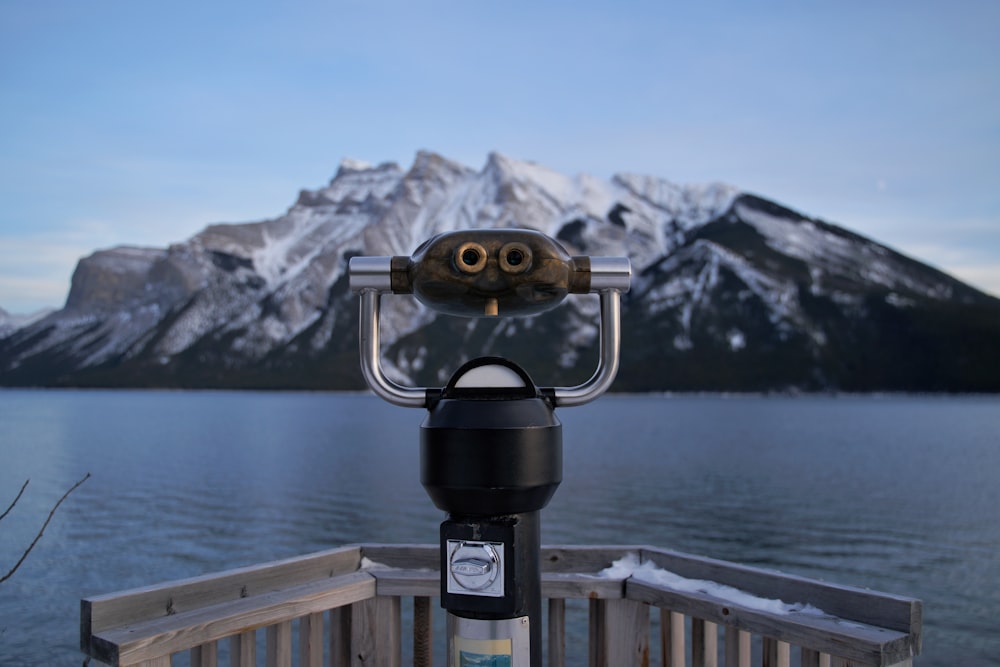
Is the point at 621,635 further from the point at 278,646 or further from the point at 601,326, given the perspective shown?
the point at 601,326

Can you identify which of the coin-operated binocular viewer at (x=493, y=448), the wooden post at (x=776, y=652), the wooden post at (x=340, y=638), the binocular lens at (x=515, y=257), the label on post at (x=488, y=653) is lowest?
the wooden post at (x=340, y=638)

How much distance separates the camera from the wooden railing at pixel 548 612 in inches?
94.6

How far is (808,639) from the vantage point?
2.50 metres

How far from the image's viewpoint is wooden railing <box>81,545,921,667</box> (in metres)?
2.40

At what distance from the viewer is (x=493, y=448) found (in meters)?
1.80

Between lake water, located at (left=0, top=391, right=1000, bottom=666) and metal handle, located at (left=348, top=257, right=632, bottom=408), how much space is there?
15.9 meters

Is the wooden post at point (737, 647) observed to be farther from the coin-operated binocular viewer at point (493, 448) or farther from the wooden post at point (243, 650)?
the wooden post at point (243, 650)

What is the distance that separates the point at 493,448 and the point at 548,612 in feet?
4.57

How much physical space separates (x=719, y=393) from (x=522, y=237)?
185657 mm

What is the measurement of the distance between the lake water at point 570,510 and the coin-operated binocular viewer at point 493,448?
16.0 meters

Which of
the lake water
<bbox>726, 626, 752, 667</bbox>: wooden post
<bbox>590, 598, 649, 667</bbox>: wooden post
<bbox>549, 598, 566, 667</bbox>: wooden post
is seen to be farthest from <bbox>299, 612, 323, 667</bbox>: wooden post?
the lake water

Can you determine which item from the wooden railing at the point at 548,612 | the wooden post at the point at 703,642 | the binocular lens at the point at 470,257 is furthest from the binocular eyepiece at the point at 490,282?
the wooden post at the point at 703,642

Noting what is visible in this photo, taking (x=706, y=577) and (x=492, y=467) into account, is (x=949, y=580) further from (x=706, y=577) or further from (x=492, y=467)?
(x=492, y=467)

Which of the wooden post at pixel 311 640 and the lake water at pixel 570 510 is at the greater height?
the wooden post at pixel 311 640
